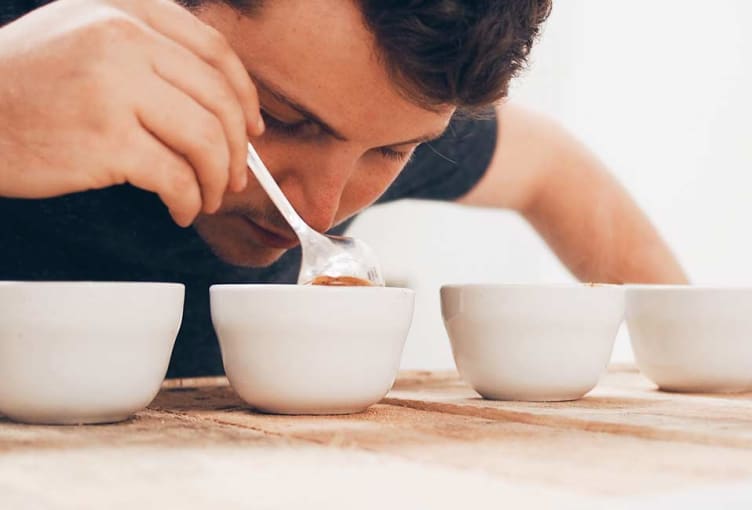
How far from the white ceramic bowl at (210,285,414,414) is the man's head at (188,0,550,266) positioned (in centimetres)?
27

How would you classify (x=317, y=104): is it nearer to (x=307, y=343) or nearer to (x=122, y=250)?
(x=307, y=343)

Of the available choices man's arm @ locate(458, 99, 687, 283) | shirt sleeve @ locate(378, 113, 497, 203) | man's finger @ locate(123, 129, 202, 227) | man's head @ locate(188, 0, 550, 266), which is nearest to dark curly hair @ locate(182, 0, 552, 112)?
man's head @ locate(188, 0, 550, 266)

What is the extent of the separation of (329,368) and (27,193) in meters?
0.34

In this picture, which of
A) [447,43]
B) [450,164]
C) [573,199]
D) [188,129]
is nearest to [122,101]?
[188,129]

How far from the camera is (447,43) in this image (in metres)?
0.82

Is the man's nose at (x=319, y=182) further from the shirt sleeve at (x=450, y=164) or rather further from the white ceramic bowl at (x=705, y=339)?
the shirt sleeve at (x=450, y=164)

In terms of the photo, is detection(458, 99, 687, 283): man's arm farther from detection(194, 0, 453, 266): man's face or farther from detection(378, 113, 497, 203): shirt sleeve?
detection(194, 0, 453, 266): man's face

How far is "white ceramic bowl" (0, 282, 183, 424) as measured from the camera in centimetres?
59

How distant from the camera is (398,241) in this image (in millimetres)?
2502

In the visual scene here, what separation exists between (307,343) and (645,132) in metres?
2.44

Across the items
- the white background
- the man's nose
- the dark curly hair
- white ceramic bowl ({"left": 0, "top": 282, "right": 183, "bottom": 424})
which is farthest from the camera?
the white background

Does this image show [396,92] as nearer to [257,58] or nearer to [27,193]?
[257,58]

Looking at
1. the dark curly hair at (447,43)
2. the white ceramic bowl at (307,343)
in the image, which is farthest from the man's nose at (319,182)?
the white ceramic bowl at (307,343)

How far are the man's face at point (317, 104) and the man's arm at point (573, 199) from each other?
0.72 m
